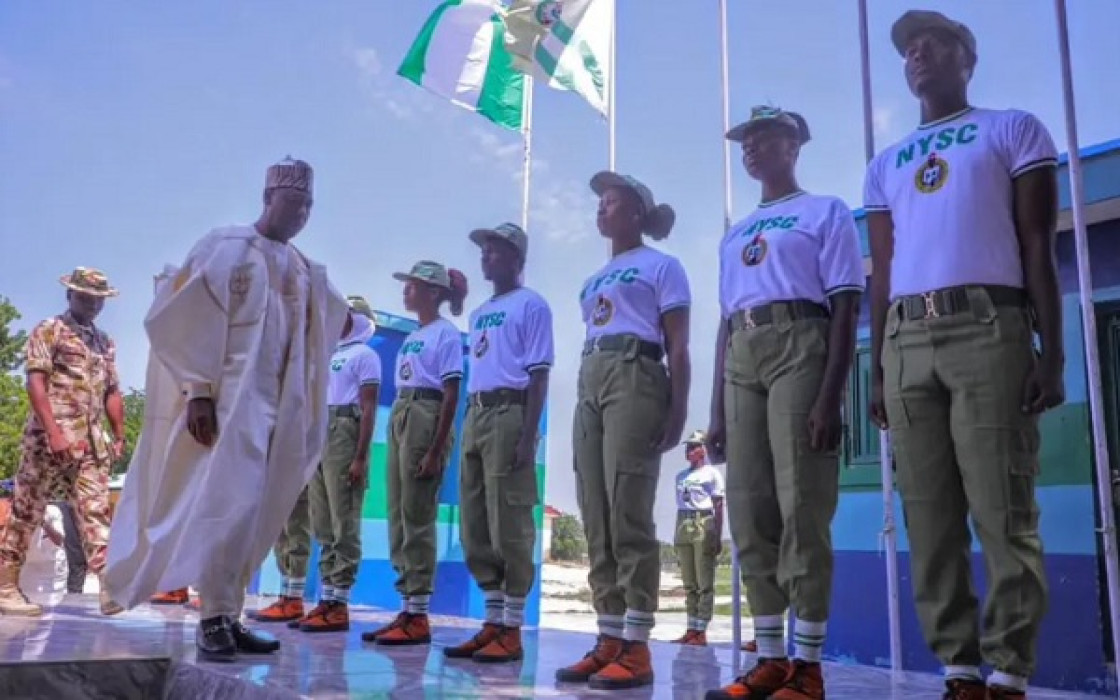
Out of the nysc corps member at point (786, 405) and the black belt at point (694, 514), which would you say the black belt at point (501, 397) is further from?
the black belt at point (694, 514)

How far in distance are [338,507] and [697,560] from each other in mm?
4845

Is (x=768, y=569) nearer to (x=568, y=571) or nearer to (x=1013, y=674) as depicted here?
(x=1013, y=674)

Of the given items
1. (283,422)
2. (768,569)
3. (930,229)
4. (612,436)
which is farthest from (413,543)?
(930,229)

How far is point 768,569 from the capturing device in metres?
3.46

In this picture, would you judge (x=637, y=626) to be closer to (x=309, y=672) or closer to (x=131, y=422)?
(x=309, y=672)

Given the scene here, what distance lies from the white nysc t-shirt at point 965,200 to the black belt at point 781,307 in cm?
39

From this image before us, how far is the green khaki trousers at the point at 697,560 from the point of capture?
9742 millimetres

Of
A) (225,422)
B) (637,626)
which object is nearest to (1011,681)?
(637,626)

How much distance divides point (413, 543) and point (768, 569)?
2534 millimetres

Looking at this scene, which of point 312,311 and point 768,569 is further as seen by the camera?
point 312,311

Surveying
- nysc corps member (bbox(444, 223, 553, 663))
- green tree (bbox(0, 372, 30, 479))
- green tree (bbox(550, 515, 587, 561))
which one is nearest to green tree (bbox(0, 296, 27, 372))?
green tree (bbox(0, 372, 30, 479))

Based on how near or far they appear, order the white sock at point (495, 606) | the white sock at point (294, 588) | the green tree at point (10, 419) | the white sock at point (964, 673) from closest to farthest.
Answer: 1. the white sock at point (964, 673)
2. the white sock at point (495, 606)
3. the white sock at point (294, 588)
4. the green tree at point (10, 419)

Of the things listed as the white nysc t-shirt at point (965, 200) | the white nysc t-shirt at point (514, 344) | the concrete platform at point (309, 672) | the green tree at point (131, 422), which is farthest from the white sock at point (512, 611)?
the green tree at point (131, 422)

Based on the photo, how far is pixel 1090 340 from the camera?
3.58m
